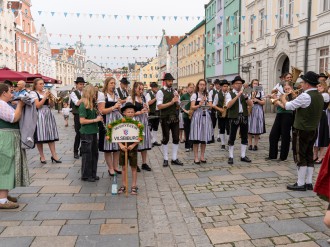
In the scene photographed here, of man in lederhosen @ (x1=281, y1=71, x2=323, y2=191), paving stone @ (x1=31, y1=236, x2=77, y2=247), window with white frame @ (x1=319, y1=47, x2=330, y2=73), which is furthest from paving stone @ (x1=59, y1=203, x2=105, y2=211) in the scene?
window with white frame @ (x1=319, y1=47, x2=330, y2=73)

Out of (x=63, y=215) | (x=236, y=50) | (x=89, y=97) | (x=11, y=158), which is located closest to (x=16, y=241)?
(x=63, y=215)

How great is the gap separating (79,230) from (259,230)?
7.17 ft

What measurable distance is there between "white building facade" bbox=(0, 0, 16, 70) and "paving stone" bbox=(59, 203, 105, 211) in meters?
39.6

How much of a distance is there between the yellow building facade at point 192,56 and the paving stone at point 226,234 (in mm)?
39197

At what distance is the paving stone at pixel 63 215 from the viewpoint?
15.3 feet

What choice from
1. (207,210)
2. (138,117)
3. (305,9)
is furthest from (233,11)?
(207,210)

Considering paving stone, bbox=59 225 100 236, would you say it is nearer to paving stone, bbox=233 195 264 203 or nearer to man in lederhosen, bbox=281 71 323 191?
paving stone, bbox=233 195 264 203

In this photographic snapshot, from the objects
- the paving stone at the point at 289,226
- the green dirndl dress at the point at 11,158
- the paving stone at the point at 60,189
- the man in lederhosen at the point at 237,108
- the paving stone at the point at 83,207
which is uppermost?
the man in lederhosen at the point at 237,108

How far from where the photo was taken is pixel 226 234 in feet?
13.7

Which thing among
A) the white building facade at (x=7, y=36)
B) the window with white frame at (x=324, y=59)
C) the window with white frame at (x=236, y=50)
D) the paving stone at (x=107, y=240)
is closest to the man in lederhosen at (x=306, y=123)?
the paving stone at (x=107, y=240)

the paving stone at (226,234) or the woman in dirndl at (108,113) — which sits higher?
the woman in dirndl at (108,113)

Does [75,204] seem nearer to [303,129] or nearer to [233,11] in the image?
[303,129]

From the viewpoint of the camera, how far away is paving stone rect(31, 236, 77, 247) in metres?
3.87

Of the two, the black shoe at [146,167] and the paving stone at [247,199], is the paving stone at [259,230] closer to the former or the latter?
the paving stone at [247,199]
